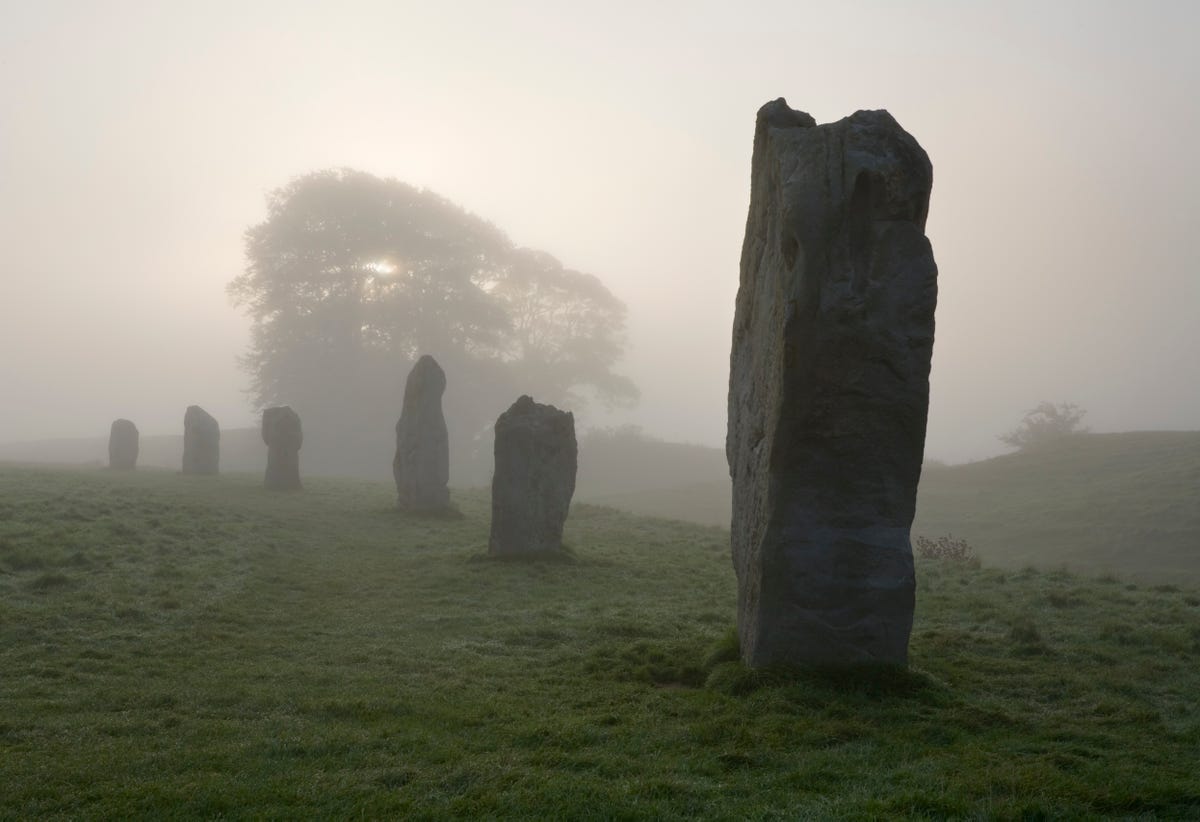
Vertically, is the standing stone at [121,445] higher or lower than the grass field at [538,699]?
higher

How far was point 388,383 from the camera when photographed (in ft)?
174

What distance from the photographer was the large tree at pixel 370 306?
51.8m

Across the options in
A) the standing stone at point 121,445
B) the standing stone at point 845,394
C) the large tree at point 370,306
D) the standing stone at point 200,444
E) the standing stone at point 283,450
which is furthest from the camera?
the large tree at point 370,306

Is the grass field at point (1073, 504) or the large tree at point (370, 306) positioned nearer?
the grass field at point (1073, 504)

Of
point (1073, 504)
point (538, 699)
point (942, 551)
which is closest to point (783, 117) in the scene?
Result: point (538, 699)

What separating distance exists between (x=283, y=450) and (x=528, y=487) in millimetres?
14510

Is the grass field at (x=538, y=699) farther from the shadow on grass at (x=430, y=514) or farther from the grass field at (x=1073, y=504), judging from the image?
the grass field at (x=1073, y=504)

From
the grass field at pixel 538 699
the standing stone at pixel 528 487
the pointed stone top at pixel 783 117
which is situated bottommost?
the grass field at pixel 538 699

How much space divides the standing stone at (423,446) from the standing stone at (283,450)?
20.2ft

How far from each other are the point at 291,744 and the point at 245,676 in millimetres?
2742

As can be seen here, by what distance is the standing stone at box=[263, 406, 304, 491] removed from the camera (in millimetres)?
29500

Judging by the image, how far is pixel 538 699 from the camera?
8.35m

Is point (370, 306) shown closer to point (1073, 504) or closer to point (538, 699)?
point (1073, 504)

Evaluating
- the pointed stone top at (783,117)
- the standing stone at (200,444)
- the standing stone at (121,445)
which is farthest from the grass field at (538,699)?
the standing stone at (121,445)
